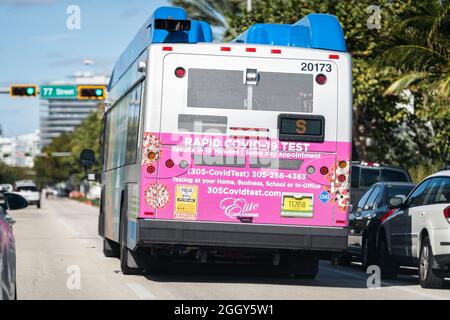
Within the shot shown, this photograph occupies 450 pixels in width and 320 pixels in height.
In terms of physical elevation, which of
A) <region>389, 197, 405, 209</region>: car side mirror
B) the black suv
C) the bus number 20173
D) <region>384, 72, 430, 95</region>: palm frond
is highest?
<region>384, 72, 430, 95</region>: palm frond

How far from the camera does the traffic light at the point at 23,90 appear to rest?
47438 millimetres

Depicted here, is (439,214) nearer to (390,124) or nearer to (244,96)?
(244,96)

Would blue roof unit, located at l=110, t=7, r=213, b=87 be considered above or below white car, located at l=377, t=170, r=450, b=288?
above

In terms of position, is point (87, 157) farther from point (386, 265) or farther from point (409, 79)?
point (409, 79)

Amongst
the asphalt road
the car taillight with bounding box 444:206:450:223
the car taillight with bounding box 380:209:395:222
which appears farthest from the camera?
the car taillight with bounding box 380:209:395:222

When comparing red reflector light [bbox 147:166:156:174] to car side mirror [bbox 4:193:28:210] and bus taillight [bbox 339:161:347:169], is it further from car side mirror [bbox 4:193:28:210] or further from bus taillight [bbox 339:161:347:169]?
car side mirror [bbox 4:193:28:210]

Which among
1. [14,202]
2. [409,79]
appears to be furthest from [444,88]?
[14,202]

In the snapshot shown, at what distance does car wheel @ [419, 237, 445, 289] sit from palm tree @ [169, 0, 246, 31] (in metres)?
28.4

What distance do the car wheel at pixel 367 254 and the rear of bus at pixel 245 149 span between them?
4.37 metres

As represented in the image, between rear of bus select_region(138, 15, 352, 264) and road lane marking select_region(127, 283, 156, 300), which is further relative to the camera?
rear of bus select_region(138, 15, 352, 264)

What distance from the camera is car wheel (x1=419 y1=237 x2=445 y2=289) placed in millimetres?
15102

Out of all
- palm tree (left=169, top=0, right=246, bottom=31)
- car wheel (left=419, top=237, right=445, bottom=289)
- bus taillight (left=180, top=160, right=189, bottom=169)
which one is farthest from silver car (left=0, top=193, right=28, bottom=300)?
palm tree (left=169, top=0, right=246, bottom=31)

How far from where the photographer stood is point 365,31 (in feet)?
116
